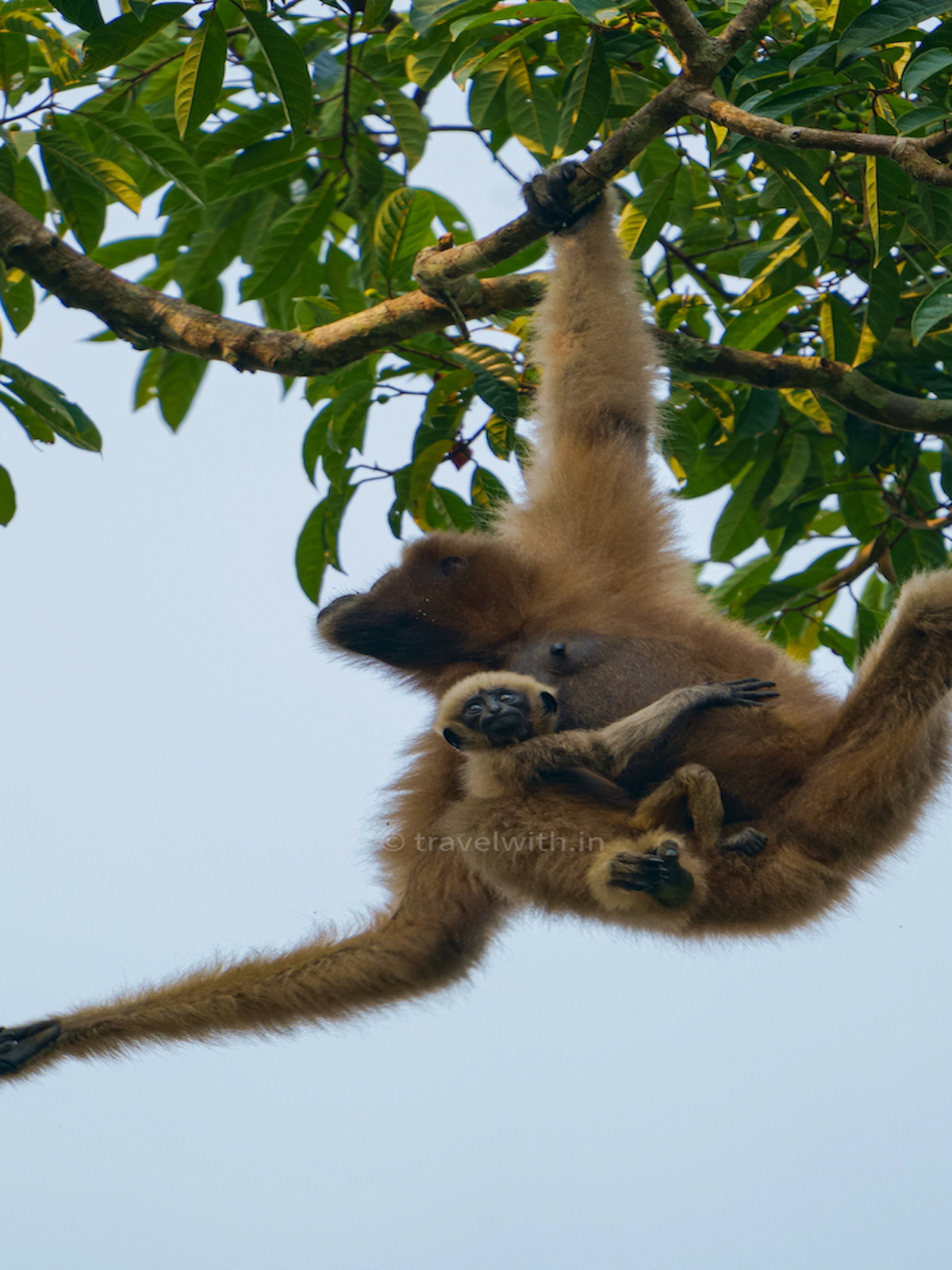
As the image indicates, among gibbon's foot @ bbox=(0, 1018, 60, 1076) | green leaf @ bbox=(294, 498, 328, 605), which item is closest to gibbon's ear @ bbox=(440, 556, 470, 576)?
green leaf @ bbox=(294, 498, 328, 605)

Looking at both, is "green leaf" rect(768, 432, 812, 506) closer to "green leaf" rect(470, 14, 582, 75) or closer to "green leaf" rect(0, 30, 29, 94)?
"green leaf" rect(470, 14, 582, 75)

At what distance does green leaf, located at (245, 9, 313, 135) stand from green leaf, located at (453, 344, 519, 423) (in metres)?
1.15

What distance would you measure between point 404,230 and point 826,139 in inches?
82.6

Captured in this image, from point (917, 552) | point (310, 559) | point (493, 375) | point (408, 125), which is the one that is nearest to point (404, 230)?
point (408, 125)

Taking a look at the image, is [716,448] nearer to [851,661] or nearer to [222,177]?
[851,661]

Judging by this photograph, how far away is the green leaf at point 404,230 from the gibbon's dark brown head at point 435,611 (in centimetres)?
133

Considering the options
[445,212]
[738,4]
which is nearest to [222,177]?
[445,212]

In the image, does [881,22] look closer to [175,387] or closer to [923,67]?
[923,67]

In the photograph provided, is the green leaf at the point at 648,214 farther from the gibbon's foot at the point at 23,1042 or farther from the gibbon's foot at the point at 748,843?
the gibbon's foot at the point at 23,1042

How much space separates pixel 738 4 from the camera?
13.2ft

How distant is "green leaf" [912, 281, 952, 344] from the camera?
135 inches

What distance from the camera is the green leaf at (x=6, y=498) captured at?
5.37 m

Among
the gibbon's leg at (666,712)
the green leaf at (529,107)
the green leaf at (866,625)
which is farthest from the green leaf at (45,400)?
the green leaf at (866,625)

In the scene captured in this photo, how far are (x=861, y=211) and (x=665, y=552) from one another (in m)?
1.65
